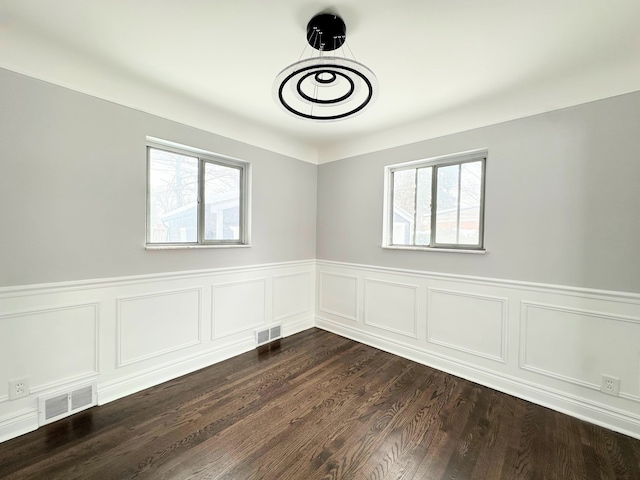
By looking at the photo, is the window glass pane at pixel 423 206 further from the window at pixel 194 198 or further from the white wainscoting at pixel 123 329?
the window at pixel 194 198

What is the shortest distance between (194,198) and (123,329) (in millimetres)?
1330

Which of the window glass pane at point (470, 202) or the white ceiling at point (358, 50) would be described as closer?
the white ceiling at point (358, 50)

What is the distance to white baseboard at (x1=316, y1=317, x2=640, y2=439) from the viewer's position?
1.99 meters

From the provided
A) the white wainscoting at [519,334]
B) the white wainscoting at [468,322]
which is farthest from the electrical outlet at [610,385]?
the white wainscoting at [468,322]

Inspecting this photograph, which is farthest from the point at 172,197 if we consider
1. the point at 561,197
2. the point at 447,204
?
the point at 561,197

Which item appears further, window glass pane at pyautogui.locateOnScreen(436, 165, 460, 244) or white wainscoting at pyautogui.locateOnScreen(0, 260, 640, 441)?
window glass pane at pyautogui.locateOnScreen(436, 165, 460, 244)

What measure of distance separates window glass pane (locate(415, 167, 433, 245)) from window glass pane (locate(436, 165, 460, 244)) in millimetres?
99

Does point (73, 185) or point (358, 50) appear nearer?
point (358, 50)

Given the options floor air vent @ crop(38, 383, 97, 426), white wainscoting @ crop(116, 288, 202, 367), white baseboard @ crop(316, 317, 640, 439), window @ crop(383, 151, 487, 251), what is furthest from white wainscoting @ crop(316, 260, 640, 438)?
floor air vent @ crop(38, 383, 97, 426)

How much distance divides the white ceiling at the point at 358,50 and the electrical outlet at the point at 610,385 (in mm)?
2047

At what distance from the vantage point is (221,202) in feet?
10.1

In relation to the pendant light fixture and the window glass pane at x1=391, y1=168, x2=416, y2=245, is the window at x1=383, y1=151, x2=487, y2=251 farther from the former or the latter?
the pendant light fixture

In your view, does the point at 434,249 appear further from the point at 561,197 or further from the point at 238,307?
the point at 238,307

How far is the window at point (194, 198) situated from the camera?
2.58 meters
